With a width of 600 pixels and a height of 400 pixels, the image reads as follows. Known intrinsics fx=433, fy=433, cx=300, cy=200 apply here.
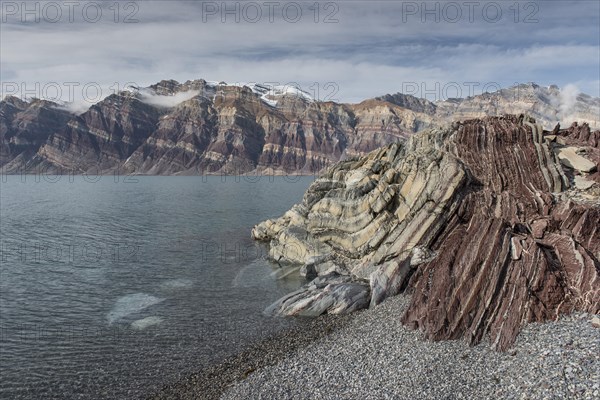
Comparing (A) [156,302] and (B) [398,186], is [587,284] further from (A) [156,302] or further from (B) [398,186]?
(A) [156,302]

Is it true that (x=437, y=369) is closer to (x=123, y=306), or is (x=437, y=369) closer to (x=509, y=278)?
(x=509, y=278)

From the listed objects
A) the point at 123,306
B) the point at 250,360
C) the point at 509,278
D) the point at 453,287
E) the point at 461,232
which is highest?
the point at 461,232

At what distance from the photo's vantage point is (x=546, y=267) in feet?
94.9

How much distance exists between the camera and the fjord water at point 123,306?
30672mm

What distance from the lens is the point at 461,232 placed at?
40812 millimetres

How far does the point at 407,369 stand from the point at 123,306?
30734mm

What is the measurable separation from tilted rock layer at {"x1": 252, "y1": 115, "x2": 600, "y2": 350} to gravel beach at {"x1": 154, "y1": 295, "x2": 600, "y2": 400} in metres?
1.53

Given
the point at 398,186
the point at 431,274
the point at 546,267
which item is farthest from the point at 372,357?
the point at 398,186

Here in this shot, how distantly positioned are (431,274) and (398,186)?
19.6 meters

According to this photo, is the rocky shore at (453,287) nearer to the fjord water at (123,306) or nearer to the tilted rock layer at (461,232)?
the tilted rock layer at (461,232)

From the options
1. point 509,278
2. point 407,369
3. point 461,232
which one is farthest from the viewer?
point 461,232

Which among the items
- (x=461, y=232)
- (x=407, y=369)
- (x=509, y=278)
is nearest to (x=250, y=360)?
(x=407, y=369)

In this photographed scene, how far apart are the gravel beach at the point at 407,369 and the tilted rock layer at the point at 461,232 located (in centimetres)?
153

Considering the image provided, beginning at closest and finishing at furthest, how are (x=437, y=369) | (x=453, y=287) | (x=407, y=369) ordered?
(x=437, y=369) → (x=407, y=369) → (x=453, y=287)
